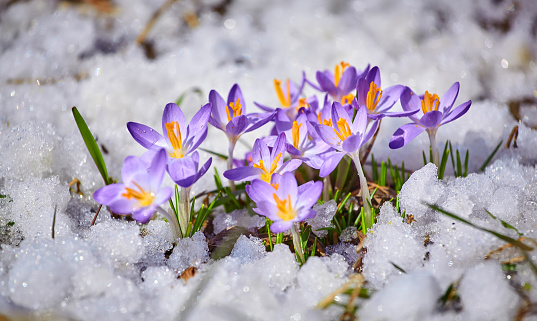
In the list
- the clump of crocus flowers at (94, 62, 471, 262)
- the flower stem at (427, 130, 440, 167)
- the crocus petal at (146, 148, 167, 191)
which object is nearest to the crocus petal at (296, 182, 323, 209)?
the clump of crocus flowers at (94, 62, 471, 262)

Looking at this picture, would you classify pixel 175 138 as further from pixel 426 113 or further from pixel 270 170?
pixel 426 113

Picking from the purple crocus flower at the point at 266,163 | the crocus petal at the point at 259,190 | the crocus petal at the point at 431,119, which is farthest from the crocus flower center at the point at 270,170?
the crocus petal at the point at 431,119

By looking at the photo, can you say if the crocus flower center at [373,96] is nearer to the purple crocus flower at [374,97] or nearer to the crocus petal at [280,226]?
the purple crocus flower at [374,97]

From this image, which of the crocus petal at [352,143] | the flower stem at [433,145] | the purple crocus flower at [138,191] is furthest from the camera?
the flower stem at [433,145]

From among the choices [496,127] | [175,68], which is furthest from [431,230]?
[175,68]

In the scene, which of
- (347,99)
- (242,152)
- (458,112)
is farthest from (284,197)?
(242,152)

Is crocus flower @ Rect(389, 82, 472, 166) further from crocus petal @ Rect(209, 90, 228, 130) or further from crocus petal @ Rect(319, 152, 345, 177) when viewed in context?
crocus petal @ Rect(209, 90, 228, 130)

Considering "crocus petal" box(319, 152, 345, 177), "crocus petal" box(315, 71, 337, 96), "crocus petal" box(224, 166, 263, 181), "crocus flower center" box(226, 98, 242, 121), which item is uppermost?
"crocus petal" box(315, 71, 337, 96)

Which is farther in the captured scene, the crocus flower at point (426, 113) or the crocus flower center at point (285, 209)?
the crocus flower at point (426, 113)
